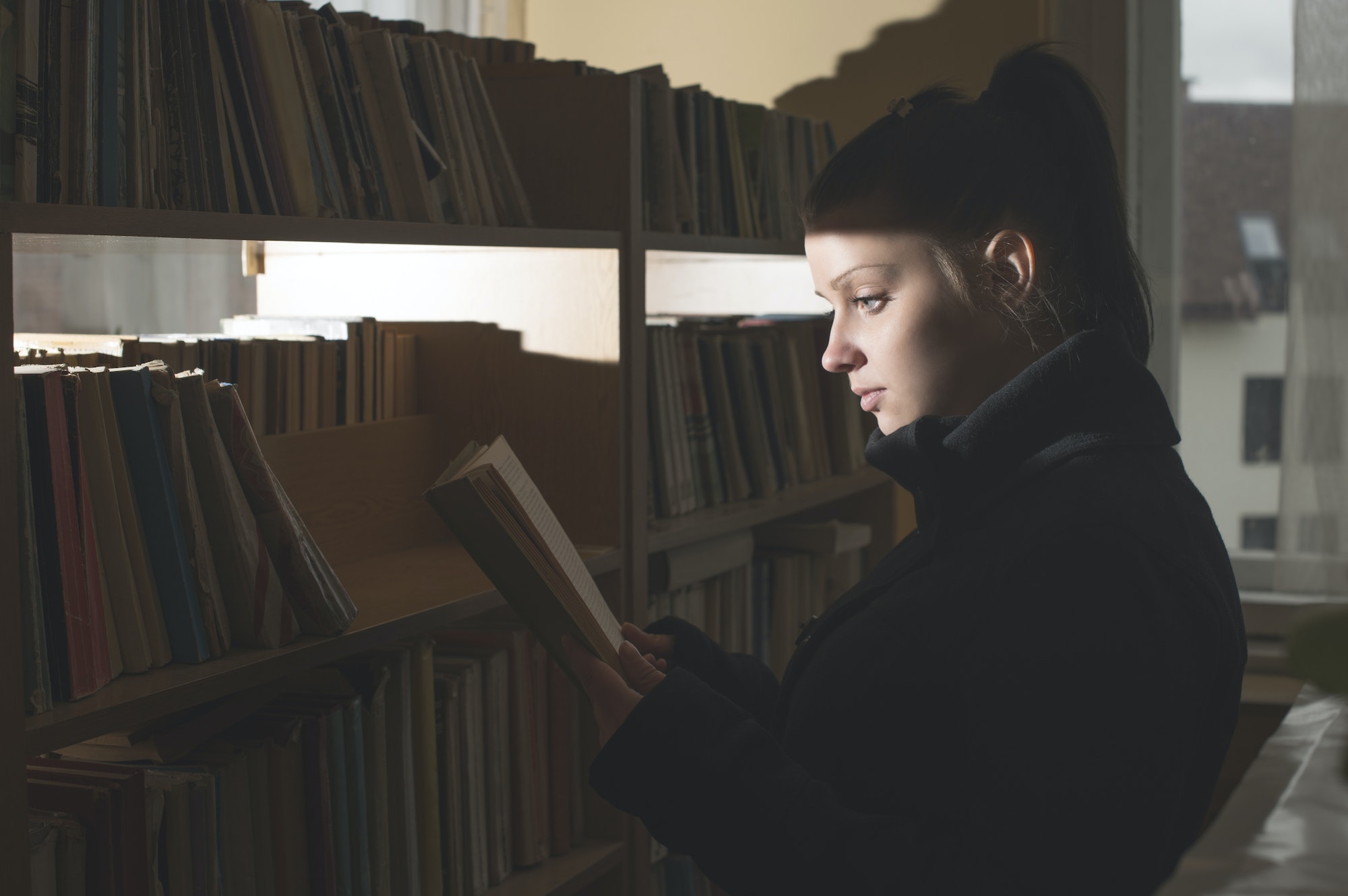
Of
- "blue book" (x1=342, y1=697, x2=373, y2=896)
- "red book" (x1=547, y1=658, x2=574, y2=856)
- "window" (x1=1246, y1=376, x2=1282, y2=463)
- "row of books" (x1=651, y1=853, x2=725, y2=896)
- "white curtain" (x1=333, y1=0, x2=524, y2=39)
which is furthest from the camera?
"window" (x1=1246, y1=376, x2=1282, y2=463)

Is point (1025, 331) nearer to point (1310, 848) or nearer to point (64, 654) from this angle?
point (1310, 848)

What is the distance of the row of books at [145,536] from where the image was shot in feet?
2.96

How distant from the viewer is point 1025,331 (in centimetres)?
103

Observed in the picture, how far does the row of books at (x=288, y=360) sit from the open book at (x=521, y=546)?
34 centimetres

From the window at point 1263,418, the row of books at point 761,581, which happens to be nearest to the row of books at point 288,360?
the row of books at point 761,581

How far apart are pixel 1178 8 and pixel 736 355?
1.13 metres

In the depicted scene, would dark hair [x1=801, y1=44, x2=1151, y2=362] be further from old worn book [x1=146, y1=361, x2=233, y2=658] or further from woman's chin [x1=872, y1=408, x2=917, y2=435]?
old worn book [x1=146, y1=361, x2=233, y2=658]

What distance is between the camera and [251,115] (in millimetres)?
1132

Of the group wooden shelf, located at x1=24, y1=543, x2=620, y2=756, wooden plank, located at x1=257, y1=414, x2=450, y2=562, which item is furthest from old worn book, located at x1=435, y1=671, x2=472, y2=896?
wooden plank, located at x1=257, y1=414, x2=450, y2=562

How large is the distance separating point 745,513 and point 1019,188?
850 millimetres

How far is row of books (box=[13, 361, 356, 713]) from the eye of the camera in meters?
0.90

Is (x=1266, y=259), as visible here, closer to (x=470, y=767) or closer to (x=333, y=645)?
(x=470, y=767)

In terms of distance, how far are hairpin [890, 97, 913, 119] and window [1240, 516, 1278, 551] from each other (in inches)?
59.6

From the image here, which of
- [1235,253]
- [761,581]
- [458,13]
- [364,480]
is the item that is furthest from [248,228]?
[1235,253]
